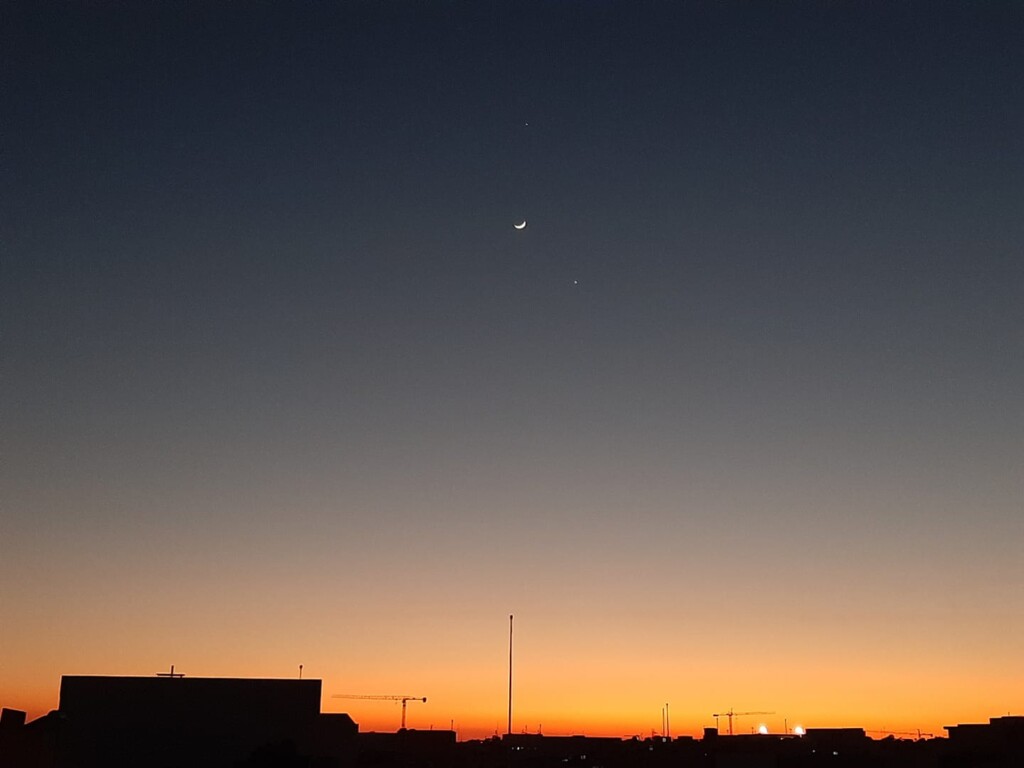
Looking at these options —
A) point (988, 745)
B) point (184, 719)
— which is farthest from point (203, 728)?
point (988, 745)

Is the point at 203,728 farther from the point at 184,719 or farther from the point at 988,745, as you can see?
the point at 988,745

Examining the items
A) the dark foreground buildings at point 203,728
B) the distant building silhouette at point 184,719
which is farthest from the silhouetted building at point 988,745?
the distant building silhouette at point 184,719

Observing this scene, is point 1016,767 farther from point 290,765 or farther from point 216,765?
point 216,765

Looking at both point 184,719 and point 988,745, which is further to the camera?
point 988,745

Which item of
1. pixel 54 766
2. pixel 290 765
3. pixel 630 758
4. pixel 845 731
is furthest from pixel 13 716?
pixel 845 731

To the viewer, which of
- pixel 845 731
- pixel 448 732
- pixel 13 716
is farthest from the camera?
pixel 448 732

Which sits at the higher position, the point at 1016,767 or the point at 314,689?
the point at 314,689

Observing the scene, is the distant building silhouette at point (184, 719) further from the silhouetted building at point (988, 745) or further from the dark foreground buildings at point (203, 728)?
the silhouetted building at point (988, 745)

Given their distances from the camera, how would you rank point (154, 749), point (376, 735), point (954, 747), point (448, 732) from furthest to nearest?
point (376, 735), point (448, 732), point (954, 747), point (154, 749)

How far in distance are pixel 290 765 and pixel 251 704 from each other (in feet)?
39.6

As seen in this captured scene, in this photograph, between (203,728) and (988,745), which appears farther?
(988,745)

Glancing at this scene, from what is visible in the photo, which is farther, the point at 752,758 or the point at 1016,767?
the point at 752,758

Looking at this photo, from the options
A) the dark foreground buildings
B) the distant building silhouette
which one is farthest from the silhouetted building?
the distant building silhouette

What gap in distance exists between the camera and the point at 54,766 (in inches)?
2766
